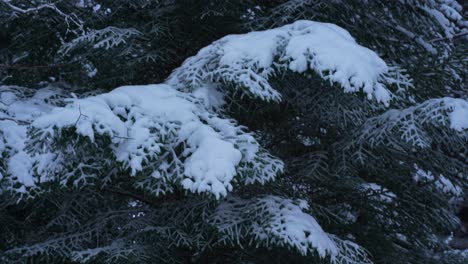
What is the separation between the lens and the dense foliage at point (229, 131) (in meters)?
3.67

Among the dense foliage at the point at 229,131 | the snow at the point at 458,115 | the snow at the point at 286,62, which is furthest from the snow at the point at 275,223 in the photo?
the snow at the point at 458,115

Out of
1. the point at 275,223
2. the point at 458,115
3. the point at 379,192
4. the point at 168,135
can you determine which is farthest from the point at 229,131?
the point at 379,192

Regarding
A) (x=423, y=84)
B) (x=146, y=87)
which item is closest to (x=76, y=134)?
(x=146, y=87)

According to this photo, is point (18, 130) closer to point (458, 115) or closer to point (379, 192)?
point (458, 115)

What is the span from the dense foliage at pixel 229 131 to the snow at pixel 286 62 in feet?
0.05

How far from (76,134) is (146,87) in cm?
97

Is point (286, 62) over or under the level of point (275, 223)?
over

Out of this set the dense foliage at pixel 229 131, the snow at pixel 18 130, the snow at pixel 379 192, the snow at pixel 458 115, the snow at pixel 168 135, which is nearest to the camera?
the snow at pixel 168 135

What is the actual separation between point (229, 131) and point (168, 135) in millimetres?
428

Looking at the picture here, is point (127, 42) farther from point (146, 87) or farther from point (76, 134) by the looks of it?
point (76, 134)

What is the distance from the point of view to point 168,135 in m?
3.64

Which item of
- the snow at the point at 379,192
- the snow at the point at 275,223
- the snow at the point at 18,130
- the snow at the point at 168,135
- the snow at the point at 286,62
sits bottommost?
the snow at the point at 379,192

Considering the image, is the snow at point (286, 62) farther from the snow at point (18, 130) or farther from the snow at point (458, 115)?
the snow at point (18, 130)

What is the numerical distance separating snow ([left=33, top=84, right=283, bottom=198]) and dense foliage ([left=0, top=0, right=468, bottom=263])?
0.01 meters
